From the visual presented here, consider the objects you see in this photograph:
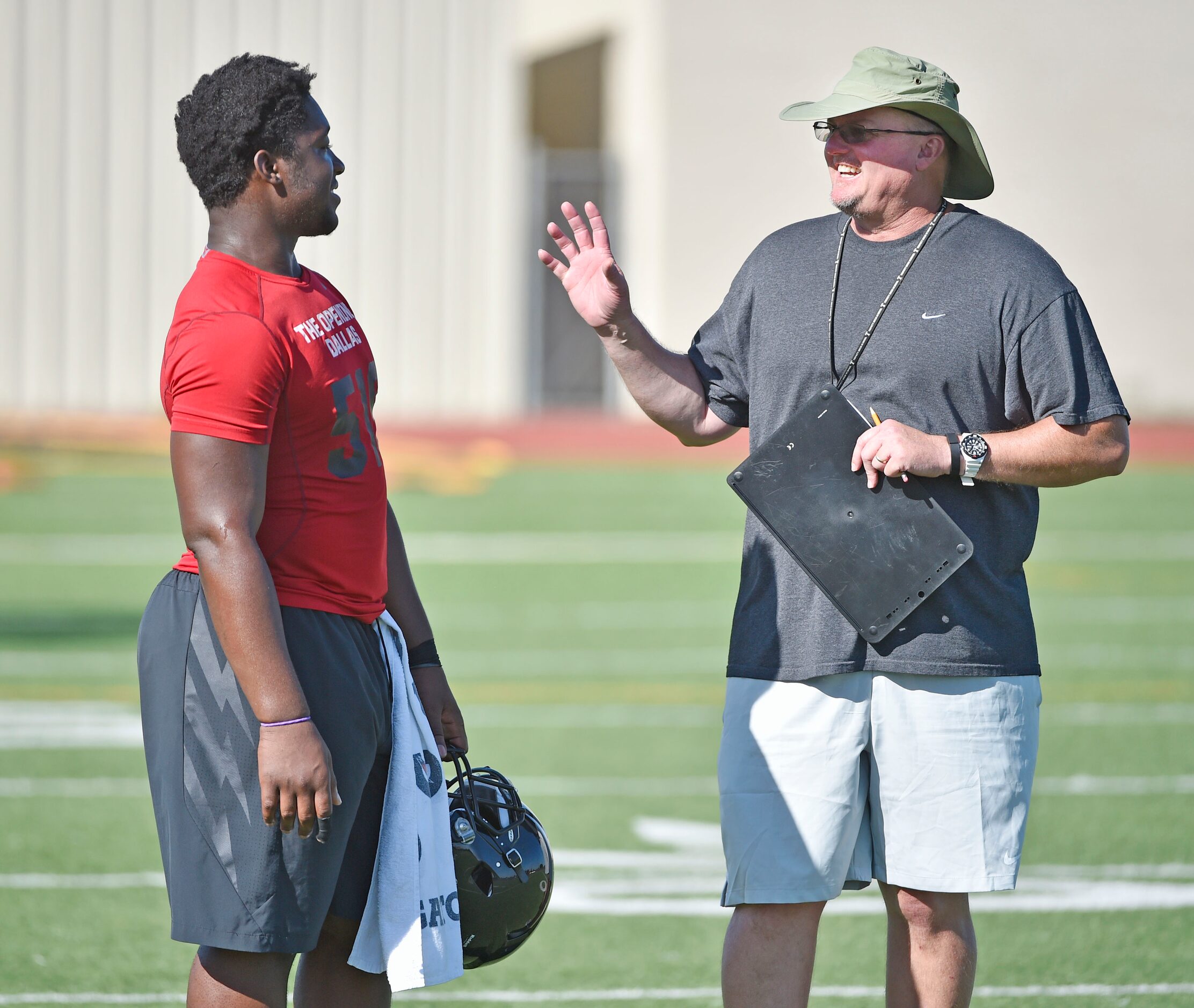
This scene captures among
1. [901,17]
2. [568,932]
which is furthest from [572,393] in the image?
[568,932]

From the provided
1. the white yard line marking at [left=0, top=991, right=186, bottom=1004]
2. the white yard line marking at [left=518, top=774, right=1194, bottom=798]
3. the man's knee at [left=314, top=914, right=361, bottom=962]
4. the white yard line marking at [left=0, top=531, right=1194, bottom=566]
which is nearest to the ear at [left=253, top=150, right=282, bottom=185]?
the man's knee at [left=314, top=914, right=361, bottom=962]

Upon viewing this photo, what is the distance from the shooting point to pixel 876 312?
3217mm

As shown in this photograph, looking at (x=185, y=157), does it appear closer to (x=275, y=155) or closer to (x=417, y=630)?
(x=275, y=155)

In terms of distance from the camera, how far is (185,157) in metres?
2.90

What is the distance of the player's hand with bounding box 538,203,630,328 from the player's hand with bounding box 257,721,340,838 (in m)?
1.15

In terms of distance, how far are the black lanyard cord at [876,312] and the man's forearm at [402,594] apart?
36.3 inches

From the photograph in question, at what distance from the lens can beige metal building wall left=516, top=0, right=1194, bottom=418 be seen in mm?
27766

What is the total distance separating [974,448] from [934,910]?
3.03ft

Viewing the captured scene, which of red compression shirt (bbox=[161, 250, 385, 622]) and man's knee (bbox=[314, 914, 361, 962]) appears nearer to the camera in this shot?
red compression shirt (bbox=[161, 250, 385, 622])

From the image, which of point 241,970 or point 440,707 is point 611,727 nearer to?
point 440,707

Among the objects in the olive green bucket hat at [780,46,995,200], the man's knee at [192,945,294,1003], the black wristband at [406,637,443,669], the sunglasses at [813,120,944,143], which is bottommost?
the man's knee at [192,945,294,1003]

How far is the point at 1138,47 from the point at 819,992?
1046 inches

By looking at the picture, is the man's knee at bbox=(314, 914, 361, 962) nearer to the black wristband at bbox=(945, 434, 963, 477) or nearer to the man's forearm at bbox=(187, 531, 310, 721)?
the man's forearm at bbox=(187, 531, 310, 721)

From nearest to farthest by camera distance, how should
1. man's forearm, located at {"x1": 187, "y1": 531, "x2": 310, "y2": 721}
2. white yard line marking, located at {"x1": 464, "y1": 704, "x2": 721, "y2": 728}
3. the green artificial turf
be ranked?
man's forearm, located at {"x1": 187, "y1": 531, "x2": 310, "y2": 721} < the green artificial turf < white yard line marking, located at {"x1": 464, "y1": 704, "x2": 721, "y2": 728}
